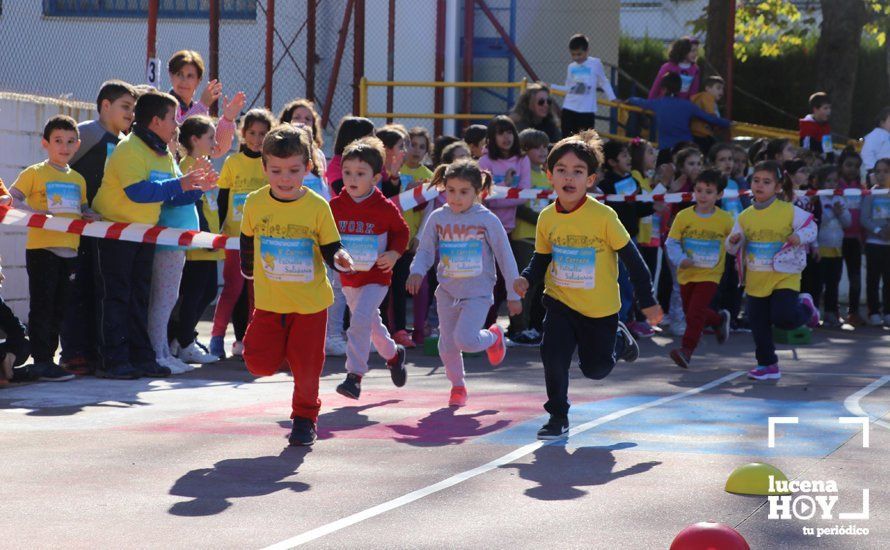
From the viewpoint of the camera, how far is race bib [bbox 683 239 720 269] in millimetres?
12547

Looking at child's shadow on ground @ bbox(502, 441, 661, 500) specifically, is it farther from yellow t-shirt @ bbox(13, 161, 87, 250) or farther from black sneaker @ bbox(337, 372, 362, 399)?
yellow t-shirt @ bbox(13, 161, 87, 250)

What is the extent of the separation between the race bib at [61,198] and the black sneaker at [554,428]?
4.04m

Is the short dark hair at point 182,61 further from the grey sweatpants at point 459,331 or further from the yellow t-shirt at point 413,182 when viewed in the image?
→ the grey sweatpants at point 459,331

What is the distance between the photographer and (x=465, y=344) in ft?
31.6

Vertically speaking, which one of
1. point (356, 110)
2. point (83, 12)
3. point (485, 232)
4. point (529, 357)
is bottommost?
point (529, 357)

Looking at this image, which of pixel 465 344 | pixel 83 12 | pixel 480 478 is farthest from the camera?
pixel 83 12

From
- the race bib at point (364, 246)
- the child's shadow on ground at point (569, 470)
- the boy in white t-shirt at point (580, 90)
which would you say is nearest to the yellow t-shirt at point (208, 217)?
the race bib at point (364, 246)

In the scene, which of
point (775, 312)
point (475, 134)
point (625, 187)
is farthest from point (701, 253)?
point (475, 134)

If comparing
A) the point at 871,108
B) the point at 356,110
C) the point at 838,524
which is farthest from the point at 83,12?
the point at 871,108

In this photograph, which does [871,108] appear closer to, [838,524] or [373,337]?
[373,337]

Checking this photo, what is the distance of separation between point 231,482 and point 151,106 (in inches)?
170

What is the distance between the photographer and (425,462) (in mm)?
7289

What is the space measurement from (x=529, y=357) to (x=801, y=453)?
5.07m

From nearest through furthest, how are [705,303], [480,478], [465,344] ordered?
[480,478]
[465,344]
[705,303]
